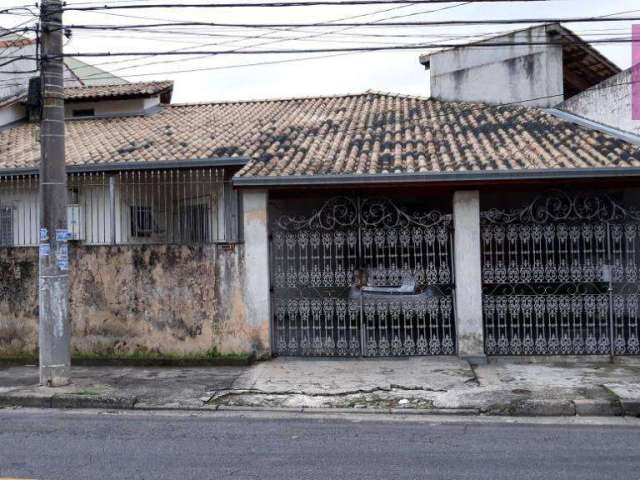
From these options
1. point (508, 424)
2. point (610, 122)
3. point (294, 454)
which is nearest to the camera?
point (294, 454)

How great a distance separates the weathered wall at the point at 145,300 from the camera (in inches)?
394

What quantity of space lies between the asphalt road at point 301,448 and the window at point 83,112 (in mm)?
11201

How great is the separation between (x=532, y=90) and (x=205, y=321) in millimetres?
8429

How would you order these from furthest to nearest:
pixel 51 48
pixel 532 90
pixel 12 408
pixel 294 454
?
pixel 532 90 < pixel 51 48 < pixel 12 408 < pixel 294 454

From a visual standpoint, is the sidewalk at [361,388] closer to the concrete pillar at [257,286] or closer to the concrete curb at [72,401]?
the concrete curb at [72,401]

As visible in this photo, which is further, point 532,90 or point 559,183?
point 532,90

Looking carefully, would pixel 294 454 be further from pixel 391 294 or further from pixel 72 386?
pixel 391 294

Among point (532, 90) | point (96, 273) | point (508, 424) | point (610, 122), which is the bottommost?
point (508, 424)

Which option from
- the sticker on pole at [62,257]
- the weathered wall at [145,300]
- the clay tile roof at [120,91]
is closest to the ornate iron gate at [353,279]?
the weathered wall at [145,300]

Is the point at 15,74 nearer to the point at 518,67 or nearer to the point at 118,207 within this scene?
the point at 118,207

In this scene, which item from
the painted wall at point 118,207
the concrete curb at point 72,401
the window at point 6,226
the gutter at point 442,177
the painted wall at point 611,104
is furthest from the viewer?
the window at point 6,226

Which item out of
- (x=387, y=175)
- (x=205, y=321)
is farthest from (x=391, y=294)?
(x=205, y=321)

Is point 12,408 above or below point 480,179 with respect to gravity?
below

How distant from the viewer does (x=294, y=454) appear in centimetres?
570
